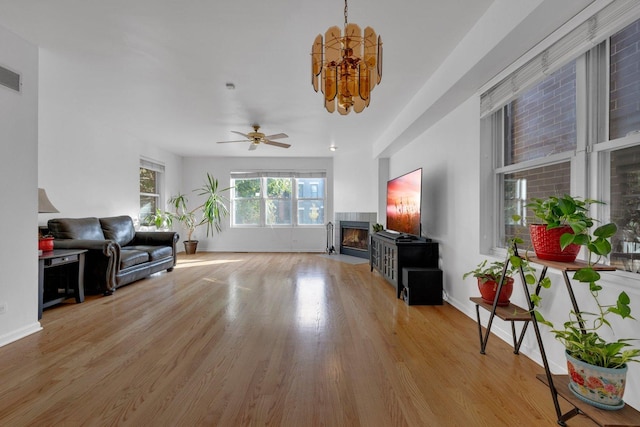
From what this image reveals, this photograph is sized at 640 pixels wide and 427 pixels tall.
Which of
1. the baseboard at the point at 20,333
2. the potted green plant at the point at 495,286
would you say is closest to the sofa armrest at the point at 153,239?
the baseboard at the point at 20,333

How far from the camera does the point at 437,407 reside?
1.65 meters

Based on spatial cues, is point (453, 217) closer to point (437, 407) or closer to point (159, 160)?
point (437, 407)

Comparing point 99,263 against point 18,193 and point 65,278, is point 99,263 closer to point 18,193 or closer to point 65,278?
point 65,278

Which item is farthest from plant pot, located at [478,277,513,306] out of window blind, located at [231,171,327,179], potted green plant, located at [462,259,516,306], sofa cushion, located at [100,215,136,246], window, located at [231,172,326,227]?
window blind, located at [231,171,327,179]

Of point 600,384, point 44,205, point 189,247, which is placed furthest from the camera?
point 189,247

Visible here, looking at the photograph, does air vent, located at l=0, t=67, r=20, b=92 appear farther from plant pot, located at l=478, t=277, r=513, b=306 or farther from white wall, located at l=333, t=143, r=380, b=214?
white wall, located at l=333, t=143, r=380, b=214

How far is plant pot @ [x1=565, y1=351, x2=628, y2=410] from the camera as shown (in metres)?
1.32

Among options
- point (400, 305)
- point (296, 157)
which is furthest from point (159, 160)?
point (400, 305)

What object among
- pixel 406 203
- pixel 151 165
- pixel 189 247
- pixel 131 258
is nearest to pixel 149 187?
pixel 151 165

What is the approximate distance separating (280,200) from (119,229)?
3.73 meters

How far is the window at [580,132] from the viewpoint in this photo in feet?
5.47

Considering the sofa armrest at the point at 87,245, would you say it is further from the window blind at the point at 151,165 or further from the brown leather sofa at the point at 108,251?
the window blind at the point at 151,165

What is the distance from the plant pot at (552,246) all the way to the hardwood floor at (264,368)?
2.71ft

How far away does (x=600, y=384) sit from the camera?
1.34m
